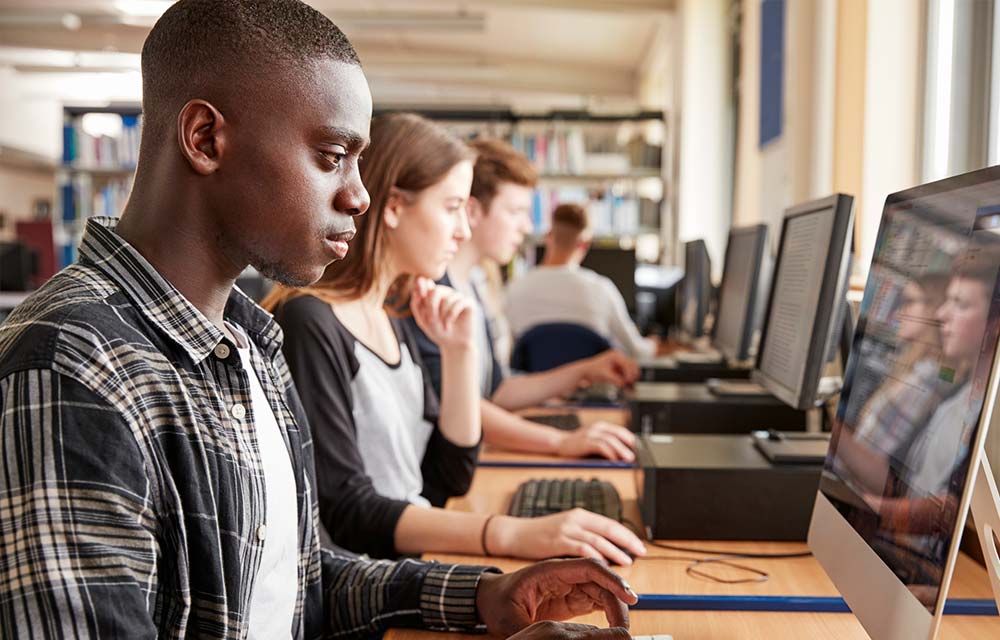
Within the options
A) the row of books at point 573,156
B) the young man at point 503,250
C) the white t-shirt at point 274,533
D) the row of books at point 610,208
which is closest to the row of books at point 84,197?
the row of books at point 573,156

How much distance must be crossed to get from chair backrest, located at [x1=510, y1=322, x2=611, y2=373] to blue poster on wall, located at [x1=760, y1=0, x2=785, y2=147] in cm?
108

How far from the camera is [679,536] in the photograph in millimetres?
1459

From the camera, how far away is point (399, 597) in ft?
3.80

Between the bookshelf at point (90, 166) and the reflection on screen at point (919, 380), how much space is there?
20.7 feet

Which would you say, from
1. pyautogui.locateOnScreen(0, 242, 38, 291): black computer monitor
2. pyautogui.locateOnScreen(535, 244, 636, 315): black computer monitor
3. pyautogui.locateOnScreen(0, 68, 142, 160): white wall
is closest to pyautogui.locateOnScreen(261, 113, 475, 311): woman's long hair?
pyautogui.locateOnScreen(535, 244, 636, 315): black computer monitor

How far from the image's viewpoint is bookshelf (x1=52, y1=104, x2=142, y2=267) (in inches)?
261

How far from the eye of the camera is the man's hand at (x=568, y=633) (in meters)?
0.85

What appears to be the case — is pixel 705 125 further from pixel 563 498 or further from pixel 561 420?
pixel 563 498

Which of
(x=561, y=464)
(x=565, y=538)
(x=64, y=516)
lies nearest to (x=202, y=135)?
(x=64, y=516)

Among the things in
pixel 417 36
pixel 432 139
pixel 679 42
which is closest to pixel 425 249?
pixel 432 139

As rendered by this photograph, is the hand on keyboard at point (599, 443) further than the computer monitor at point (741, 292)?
No

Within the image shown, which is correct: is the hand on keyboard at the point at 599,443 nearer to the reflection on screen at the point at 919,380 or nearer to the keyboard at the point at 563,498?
the keyboard at the point at 563,498

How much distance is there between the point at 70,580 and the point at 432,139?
1.29 m

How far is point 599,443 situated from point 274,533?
46.3 inches
